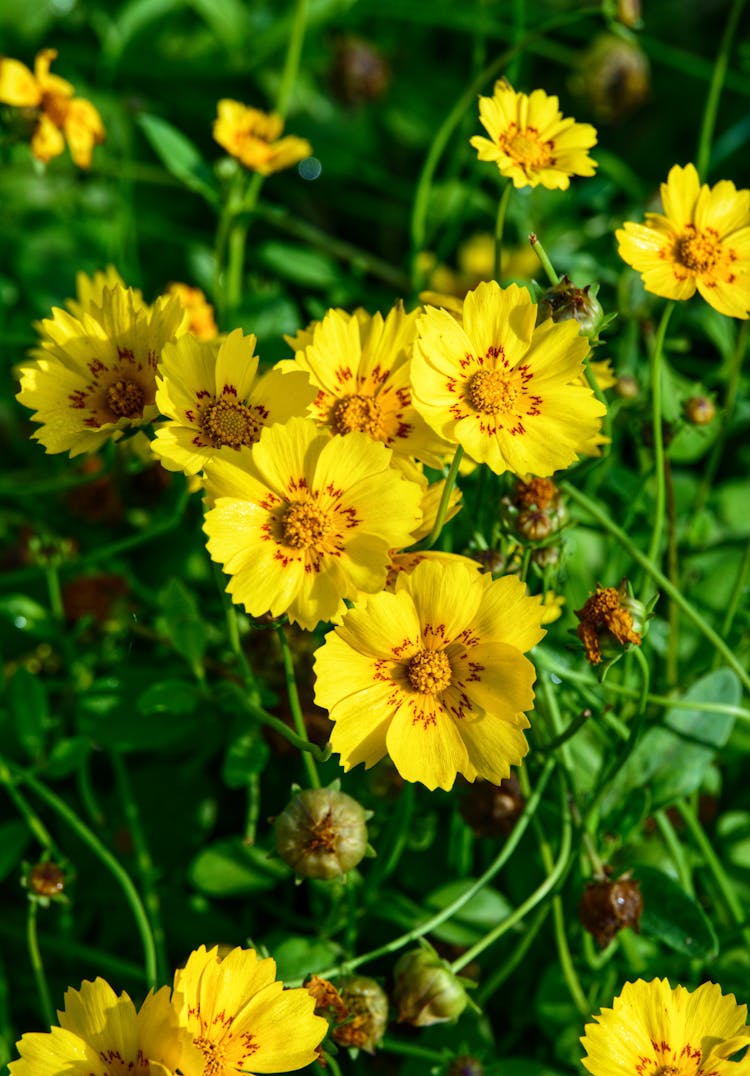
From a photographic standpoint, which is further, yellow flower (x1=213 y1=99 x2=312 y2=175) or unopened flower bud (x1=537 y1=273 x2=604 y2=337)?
yellow flower (x1=213 y1=99 x2=312 y2=175)

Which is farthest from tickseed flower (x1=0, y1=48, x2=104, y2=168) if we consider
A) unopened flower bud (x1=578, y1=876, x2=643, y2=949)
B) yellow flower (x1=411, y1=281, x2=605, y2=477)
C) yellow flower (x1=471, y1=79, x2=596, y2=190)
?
unopened flower bud (x1=578, y1=876, x2=643, y2=949)

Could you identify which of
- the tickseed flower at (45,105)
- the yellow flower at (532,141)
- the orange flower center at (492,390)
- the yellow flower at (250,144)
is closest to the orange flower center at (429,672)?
the orange flower center at (492,390)

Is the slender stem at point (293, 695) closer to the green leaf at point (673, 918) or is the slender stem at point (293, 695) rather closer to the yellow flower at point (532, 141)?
the green leaf at point (673, 918)

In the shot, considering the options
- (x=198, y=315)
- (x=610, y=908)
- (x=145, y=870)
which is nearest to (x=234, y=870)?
(x=145, y=870)

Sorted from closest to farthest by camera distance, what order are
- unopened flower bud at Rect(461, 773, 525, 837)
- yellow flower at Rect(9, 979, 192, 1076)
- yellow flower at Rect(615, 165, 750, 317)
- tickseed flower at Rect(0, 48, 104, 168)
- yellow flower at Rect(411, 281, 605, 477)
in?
yellow flower at Rect(9, 979, 192, 1076) → yellow flower at Rect(411, 281, 605, 477) → yellow flower at Rect(615, 165, 750, 317) → unopened flower bud at Rect(461, 773, 525, 837) → tickseed flower at Rect(0, 48, 104, 168)

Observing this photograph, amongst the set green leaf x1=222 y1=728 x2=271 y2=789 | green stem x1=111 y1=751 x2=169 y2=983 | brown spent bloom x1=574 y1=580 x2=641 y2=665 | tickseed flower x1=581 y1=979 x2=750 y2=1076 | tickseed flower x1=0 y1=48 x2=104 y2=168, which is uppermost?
tickseed flower x1=0 y1=48 x2=104 y2=168

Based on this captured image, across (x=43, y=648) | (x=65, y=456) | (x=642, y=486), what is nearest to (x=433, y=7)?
(x=65, y=456)

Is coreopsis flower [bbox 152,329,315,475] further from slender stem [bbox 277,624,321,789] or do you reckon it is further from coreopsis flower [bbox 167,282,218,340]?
coreopsis flower [bbox 167,282,218,340]

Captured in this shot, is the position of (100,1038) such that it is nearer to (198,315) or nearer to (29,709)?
(29,709)

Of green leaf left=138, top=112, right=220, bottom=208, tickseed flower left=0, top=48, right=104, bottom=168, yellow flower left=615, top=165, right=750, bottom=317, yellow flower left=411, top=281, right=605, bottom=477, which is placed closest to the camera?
yellow flower left=411, top=281, right=605, bottom=477
